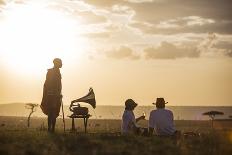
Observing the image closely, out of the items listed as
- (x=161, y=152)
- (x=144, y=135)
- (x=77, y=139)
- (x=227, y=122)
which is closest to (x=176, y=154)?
(x=161, y=152)

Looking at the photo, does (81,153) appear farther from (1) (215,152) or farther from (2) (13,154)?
(1) (215,152)

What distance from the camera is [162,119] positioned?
18.4m

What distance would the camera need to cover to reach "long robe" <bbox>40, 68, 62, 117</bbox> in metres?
20.5

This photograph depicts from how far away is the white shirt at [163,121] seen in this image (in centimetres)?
1834

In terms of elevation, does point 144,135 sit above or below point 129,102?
below

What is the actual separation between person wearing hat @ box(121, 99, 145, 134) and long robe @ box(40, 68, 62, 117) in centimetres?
295

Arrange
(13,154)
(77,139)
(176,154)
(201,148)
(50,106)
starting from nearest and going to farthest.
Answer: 1. (13,154)
2. (176,154)
3. (201,148)
4. (77,139)
5. (50,106)

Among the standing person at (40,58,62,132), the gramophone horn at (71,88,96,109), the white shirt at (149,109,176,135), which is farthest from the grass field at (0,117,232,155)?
the gramophone horn at (71,88,96,109)

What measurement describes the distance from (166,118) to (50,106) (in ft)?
16.7

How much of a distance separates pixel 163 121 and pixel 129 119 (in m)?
1.79

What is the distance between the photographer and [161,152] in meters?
14.0

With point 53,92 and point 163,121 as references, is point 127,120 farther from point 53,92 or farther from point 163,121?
point 53,92

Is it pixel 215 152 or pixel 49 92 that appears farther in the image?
pixel 49 92

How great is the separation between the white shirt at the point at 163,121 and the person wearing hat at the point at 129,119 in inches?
45.4
